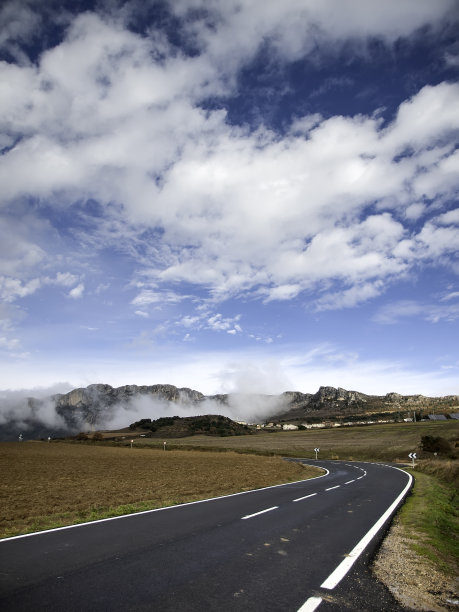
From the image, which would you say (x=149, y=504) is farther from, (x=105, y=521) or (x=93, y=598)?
(x=93, y=598)

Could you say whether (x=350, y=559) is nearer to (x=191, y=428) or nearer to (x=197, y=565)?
(x=197, y=565)

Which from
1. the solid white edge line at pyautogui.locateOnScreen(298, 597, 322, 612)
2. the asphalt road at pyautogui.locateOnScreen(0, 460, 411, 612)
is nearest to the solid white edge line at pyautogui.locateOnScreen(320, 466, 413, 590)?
the asphalt road at pyautogui.locateOnScreen(0, 460, 411, 612)

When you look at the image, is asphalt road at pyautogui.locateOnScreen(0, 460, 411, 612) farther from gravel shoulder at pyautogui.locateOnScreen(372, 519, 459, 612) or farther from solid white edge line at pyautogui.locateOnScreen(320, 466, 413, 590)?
gravel shoulder at pyautogui.locateOnScreen(372, 519, 459, 612)

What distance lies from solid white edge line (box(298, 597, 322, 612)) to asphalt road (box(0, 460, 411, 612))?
0.01m

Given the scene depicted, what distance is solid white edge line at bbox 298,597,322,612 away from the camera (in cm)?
504

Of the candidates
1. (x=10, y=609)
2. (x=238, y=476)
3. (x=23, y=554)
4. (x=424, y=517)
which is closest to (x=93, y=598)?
(x=10, y=609)

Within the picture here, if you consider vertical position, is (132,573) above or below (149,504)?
above

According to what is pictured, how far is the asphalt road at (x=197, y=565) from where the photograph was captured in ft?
17.3

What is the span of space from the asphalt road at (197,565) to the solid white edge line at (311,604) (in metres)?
0.01

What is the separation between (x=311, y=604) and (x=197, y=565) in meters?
2.37

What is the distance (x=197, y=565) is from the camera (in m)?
6.80

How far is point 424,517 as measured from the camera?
41.1 ft

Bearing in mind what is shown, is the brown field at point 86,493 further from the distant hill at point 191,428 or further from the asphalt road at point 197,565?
the distant hill at point 191,428

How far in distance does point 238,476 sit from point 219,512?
571 inches
